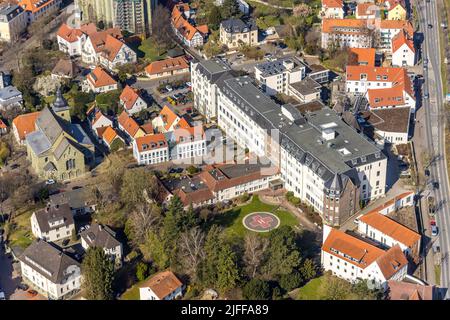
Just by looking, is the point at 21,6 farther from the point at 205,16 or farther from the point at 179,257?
the point at 179,257

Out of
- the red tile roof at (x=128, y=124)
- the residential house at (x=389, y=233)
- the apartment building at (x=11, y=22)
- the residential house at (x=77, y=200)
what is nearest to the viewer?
the residential house at (x=389, y=233)

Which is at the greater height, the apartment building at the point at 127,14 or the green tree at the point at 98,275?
the apartment building at the point at 127,14

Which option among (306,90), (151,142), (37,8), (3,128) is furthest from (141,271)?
(37,8)

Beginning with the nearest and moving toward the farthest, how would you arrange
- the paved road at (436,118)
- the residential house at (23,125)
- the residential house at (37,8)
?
the paved road at (436,118) < the residential house at (23,125) < the residential house at (37,8)

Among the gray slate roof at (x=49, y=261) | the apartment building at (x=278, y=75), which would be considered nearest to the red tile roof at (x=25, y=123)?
the gray slate roof at (x=49, y=261)

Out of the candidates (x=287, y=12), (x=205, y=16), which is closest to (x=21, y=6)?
(x=205, y=16)

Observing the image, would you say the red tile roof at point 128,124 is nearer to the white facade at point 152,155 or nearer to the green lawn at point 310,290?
the white facade at point 152,155

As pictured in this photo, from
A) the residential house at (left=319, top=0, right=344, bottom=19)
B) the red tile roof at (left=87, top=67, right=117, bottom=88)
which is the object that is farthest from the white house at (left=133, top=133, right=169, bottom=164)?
the residential house at (left=319, top=0, right=344, bottom=19)

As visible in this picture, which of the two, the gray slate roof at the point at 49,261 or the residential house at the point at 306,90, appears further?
the residential house at the point at 306,90

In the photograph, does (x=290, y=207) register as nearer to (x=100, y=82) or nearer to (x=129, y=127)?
(x=129, y=127)
